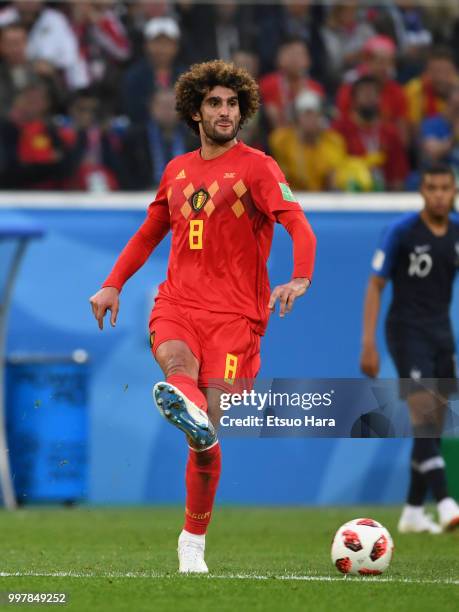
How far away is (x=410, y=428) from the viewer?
286 inches

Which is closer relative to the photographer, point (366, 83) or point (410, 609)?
point (410, 609)

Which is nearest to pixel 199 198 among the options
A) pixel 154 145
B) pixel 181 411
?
pixel 181 411

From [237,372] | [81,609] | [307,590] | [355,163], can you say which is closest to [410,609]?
[307,590]

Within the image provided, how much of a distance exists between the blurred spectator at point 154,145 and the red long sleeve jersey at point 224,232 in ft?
22.5

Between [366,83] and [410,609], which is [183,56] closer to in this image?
[366,83]

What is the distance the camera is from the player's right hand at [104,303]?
677cm

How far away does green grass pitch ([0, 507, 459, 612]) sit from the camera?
5.51 m

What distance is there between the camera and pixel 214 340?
257 inches

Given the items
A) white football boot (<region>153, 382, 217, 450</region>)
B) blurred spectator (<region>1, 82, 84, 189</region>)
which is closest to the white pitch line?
white football boot (<region>153, 382, 217, 450</region>)

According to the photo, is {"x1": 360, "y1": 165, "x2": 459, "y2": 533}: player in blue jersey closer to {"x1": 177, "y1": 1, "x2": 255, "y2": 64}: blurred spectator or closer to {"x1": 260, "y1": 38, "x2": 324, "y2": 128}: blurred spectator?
{"x1": 260, "y1": 38, "x2": 324, "y2": 128}: blurred spectator

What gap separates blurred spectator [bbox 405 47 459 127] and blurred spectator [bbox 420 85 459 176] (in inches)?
5.0

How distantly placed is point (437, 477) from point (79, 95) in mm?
5733

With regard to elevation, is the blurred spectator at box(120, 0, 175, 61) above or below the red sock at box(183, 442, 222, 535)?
above

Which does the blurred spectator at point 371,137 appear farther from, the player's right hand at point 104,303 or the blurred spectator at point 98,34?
the player's right hand at point 104,303
